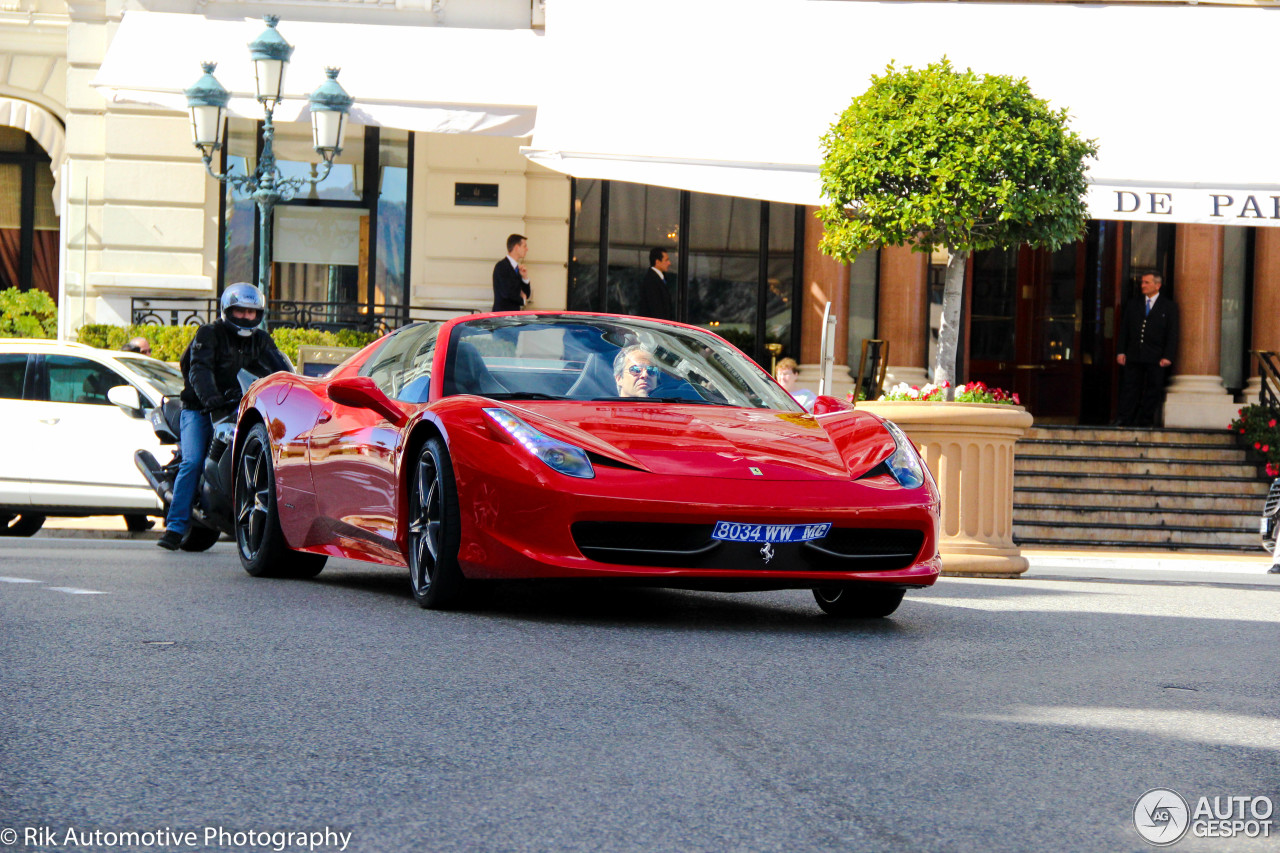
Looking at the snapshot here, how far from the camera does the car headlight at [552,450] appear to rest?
6633mm

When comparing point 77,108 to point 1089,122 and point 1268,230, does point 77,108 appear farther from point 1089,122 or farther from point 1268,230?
point 1268,230

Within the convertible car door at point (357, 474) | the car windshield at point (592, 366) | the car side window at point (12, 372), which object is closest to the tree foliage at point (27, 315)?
the car side window at point (12, 372)

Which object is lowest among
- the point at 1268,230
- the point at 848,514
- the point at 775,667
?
the point at 775,667

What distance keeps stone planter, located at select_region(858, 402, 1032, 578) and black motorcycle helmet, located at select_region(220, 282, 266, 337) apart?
4.08m

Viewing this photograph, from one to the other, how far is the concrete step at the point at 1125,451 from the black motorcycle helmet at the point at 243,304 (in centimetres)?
957

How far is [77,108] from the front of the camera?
21359 mm

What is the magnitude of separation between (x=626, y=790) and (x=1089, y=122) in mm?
13653

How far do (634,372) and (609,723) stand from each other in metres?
3.21

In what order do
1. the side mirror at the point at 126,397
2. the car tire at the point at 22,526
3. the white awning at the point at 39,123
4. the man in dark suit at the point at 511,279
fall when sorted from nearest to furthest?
the side mirror at the point at 126,397 < the car tire at the point at 22,526 < the man in dark suit at the point at 511,279 < the white awning at the point at 39,123

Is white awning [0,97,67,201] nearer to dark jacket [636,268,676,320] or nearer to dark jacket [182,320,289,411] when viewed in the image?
dark jacket [636,268,676,320]

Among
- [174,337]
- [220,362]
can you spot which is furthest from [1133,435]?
[220,362]

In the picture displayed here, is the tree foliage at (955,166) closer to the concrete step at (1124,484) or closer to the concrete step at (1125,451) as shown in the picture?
the concrete step at (1124,484)

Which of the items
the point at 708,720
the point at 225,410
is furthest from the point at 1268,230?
the point at 708,720

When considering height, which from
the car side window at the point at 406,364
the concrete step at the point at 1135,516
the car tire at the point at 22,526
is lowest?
the car tire at the point at 22,526
